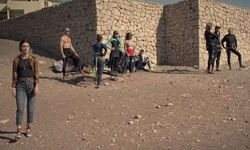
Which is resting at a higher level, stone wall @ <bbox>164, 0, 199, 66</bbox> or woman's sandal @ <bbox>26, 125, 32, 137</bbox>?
stone wall @ <bbox>164, 0, 199, 66</bbox>

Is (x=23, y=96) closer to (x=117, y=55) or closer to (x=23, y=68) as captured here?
(x=23, y=68)

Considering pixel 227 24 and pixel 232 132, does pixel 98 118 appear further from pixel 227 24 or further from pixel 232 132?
pixel 227 24

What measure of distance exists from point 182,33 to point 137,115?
7978mm

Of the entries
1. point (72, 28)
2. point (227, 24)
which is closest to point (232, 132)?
point (72, 28)

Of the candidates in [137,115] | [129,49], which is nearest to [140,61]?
[129,49]

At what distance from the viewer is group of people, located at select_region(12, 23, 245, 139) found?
12.8ft

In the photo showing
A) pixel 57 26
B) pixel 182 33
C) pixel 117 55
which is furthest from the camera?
pixel 57 26

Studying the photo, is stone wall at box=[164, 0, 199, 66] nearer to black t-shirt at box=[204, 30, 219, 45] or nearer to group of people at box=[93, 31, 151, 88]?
black t-shirt at box=[204, 30, 219, 45]

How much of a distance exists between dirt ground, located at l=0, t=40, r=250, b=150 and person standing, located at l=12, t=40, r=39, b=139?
38 cm

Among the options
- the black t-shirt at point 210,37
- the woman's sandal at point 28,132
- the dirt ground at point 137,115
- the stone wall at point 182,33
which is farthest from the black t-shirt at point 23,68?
the stone wall at point 182,33

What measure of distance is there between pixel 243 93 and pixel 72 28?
7741mm

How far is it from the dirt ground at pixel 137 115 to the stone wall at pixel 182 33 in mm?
3598

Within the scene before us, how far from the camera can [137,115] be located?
4711 mm

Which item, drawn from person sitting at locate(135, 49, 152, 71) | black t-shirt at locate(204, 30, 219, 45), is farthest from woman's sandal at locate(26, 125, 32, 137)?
black t-shirt at locate(204, 30, 219, 45)
